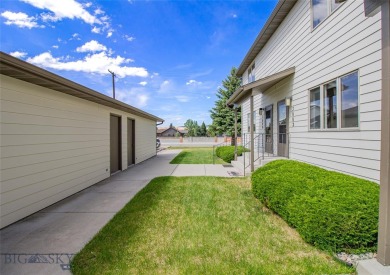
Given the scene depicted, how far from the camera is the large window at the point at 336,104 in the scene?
157 inches

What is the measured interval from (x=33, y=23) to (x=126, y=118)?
4763mm

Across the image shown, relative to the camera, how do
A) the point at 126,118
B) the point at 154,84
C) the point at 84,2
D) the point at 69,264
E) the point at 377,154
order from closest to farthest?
1. the point at 69,264
2. the point at 377,154
3. the point at 84,2
4. the point at 126,118
5. the point at 154,84

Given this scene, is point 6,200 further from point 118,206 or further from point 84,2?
point 84,2

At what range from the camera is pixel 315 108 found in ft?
17.7

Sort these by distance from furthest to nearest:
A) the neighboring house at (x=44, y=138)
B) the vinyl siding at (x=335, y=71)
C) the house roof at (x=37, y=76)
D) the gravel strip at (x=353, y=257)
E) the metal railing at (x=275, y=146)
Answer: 1. the metal railing at (x=275, y=146)
2. the neighboring house at (x=44, y=138)
3. the vinyl siding at (x=335, y=71)
4. the house roof at (x=37, y=76)
5. the gravel strip at (x=353, y=257)

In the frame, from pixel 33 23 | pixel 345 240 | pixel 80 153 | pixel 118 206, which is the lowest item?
pixel 118 206

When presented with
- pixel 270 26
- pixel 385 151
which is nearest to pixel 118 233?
pixel 385 151

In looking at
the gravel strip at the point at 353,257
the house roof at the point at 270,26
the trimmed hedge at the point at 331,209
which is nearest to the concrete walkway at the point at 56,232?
the trimmed hedge at the point at 331,209

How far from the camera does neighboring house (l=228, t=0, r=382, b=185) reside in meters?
3.59

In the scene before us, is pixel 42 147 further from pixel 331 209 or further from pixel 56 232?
pixel 331 209

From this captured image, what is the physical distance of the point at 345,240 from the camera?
265 centimetres

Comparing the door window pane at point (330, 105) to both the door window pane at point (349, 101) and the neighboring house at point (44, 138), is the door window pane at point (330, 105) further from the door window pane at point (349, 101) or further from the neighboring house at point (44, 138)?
the neighboring house at point (44, 138)

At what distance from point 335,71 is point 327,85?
435 mm

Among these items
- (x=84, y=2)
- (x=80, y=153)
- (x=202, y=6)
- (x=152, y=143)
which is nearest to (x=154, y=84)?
(x=152, y=143)
